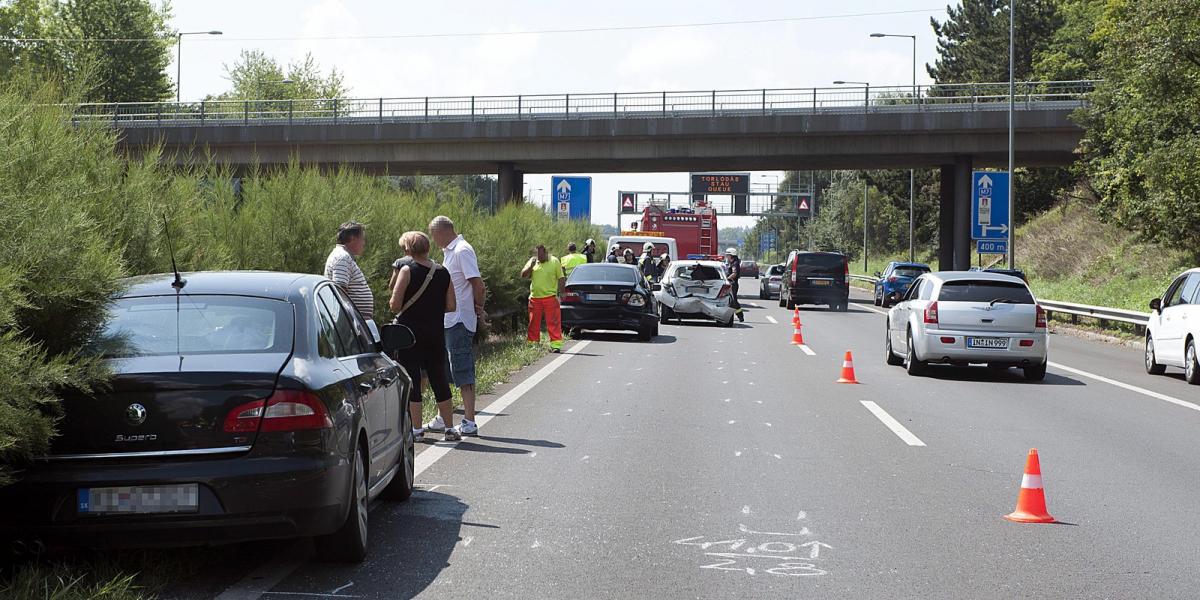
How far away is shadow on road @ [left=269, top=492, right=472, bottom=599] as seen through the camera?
5.93m

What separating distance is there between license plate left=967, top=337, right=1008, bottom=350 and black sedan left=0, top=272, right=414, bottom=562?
12529mm

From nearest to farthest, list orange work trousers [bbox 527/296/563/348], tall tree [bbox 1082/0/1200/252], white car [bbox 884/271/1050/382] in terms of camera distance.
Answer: white car [bbox 884/271/1050/382] < orange work trousers [bbox 527/296/563/348] < tall tree [bbox 1082/0/1200/252]

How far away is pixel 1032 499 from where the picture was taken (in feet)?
25.5

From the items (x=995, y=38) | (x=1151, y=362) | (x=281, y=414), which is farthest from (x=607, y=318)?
(x=995, y=38)

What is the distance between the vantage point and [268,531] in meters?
5.82

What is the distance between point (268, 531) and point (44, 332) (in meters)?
1.29

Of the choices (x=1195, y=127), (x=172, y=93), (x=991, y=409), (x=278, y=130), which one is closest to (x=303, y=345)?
(x=991, y=409)

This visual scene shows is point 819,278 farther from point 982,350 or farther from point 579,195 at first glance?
point 982,350

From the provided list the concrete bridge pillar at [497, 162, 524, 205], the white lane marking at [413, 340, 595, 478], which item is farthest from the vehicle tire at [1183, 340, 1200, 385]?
the concrete bridge pillar at [497, 162, 524, 205]

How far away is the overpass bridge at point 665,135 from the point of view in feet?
154

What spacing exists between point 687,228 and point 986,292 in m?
32.2

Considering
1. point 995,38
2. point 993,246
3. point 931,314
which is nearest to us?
point 931,314

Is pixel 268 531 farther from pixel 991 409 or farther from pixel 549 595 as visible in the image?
pixel 991 409

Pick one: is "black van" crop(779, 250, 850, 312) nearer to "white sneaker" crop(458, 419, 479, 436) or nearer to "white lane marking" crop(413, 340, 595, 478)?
"white lane marking" crop(413, 340, 595, 478)
